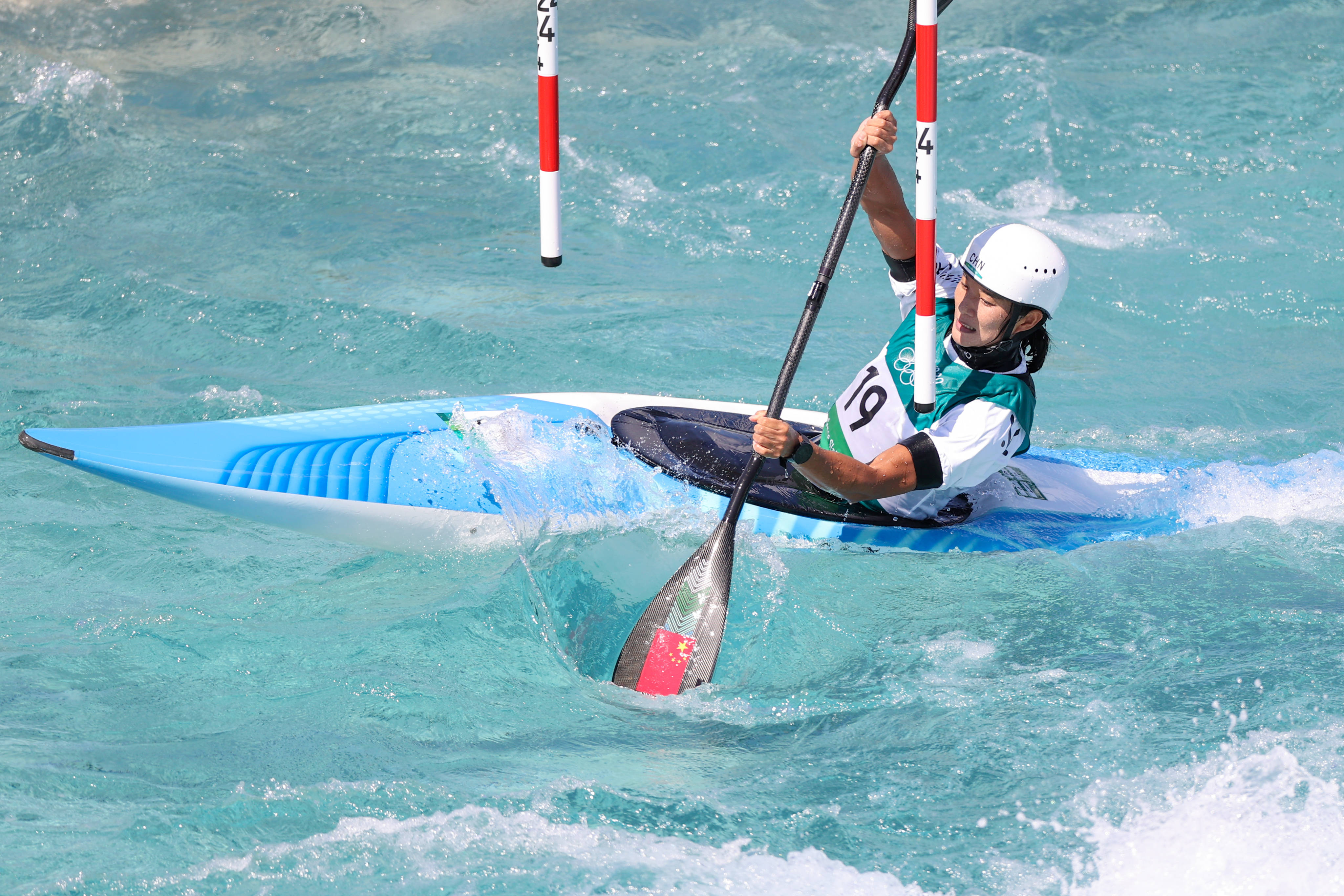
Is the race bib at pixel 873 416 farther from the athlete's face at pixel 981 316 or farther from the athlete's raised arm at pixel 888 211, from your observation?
the athlete's raised arm at pixel 888 211

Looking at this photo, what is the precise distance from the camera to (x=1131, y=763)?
124 inches

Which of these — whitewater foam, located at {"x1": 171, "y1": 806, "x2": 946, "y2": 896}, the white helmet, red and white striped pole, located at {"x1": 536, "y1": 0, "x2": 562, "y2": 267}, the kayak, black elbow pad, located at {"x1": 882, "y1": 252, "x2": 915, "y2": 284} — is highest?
red and white striped pole, located at {"x1": 536, "y1": 0, "x2": 562, "y2": 267}

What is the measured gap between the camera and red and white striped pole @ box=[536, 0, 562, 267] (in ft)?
10.5

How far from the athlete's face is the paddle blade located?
2.90 ft

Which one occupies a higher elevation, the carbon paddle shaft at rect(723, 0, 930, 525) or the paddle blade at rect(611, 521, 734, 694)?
the carbon paddle shaft at rect(723, 0, 930, 525)

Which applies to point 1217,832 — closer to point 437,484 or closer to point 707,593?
point 707,593

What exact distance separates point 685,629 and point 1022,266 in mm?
1382

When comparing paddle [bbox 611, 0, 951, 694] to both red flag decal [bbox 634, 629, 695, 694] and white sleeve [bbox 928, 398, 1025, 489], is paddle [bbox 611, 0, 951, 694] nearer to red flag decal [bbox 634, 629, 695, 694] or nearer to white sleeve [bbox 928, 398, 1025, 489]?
red flag decal [bbox 634, 629, 695, 694]

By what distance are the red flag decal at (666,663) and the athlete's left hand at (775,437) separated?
0.69m

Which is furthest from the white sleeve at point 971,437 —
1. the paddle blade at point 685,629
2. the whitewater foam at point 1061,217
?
the whitewater foam at point 1061,217

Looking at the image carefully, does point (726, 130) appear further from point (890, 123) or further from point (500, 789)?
point (500, 789)

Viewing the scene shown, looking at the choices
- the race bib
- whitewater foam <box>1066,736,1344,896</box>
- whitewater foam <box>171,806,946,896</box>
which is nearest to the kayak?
the race bib

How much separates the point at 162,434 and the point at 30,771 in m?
1.25

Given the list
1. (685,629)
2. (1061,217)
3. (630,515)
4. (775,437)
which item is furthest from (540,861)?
(1061,217)
